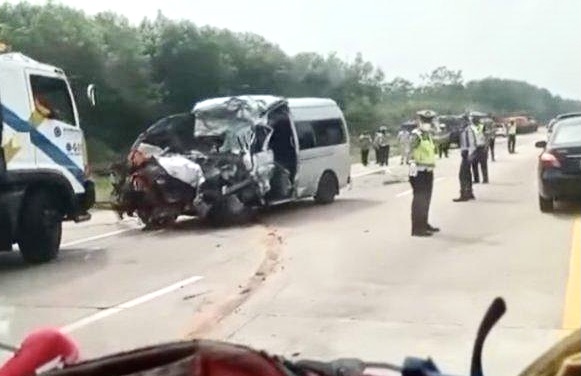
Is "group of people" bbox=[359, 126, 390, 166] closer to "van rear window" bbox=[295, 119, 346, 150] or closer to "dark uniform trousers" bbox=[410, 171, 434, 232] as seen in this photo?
"van rear window" bbox=[295, 119, 346, 150]

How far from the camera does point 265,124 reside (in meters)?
2.07

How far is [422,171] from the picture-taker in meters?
1.92

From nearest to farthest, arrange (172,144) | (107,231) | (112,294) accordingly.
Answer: (172,144) < (112,294) < (107,231)

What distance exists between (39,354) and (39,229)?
170cm

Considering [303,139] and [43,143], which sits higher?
[303,139]

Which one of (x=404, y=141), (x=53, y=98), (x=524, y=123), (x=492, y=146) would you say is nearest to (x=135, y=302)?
(x=404, y=141)

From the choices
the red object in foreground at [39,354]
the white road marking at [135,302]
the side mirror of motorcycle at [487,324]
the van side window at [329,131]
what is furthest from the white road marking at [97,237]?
the side mirror of motorcycle at [487,324]

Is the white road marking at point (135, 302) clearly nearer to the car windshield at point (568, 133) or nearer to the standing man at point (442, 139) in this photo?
the standing man at point (442, 139)

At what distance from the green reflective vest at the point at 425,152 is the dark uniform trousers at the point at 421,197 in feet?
0.13

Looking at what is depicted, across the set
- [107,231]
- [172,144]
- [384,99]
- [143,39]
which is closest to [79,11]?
[143,39]

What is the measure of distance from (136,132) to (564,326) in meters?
0.68

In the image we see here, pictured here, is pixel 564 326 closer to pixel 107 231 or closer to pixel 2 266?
pixel 107 231

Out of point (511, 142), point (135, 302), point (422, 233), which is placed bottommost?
point (135, 302)

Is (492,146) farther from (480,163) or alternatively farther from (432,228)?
(432,228)
